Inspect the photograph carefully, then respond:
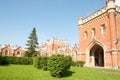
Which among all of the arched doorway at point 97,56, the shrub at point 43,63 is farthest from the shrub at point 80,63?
the shrub at point 43,63

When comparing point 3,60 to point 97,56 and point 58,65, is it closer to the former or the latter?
point 58,65

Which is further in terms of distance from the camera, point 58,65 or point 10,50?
→ point 10,50

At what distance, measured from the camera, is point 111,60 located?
78.7 feet

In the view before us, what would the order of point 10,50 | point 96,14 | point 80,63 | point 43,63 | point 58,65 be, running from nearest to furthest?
point 58,65, point 43,63, point 96,14, point 80,63, point 10,50

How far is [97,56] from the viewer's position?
3291cm

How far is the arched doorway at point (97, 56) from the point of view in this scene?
32031mm

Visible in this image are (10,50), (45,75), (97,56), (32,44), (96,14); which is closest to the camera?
(45,75)

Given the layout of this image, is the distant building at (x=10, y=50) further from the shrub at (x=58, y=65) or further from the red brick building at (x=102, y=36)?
the shrub at (x=58, y=65)

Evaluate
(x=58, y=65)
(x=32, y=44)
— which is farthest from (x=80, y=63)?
(x=32, y=44)

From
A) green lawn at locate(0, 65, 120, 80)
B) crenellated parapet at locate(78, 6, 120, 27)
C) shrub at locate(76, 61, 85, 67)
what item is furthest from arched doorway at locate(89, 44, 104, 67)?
green lawn at locate(0, 65, 120, 80)

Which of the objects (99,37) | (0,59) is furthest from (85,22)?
(0,59)

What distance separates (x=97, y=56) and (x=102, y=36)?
24.8 feet

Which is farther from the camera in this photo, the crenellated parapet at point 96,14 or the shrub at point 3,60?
the crenellated parapet at point 96,14

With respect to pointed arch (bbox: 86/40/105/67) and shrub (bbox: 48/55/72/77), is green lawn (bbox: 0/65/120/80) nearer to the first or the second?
shrub (bbox: 48/55/72/77)
